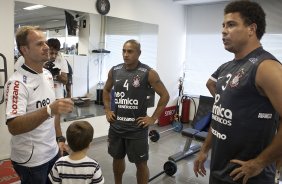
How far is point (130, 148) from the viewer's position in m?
2.49

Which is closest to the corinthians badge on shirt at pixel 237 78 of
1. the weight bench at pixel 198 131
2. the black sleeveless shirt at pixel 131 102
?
the black sleeveless shirt at pixel 131 102

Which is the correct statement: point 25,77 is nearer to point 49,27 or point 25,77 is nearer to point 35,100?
point 35,100

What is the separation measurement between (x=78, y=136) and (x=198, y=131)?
2.53 metres

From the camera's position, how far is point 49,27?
3588mm

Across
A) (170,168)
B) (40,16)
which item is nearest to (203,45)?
(170,168)

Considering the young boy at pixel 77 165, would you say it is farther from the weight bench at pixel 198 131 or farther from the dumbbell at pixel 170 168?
the weight bench at pixel 198 131

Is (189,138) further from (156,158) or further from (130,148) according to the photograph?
(130,148)

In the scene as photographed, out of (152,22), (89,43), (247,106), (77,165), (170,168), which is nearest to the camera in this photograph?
(247,106)

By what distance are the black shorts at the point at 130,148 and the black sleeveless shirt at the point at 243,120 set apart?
3.53 feet

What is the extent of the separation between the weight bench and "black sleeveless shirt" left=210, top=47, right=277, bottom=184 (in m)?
1.98

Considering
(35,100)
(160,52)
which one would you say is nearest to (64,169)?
(35,100)

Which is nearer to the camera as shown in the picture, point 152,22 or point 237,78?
point 237,78

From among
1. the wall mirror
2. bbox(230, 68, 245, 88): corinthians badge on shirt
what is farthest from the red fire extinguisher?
bbox(230, 68, 245, 88): corinthians badge on shirt

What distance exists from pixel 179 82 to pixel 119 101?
12.5ft
